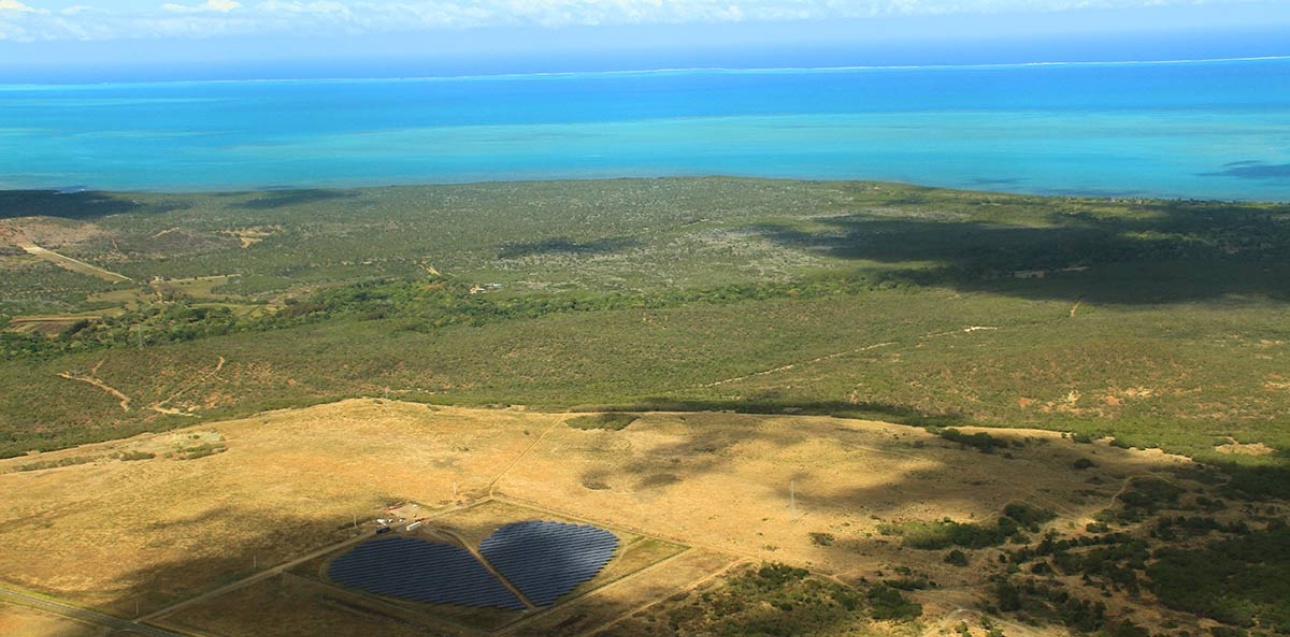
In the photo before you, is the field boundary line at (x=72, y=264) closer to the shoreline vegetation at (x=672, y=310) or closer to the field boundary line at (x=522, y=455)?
the shoreline vegetation at (x=672, y=310)

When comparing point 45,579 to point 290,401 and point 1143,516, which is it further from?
point 1143,516

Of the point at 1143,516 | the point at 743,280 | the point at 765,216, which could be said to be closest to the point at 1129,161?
the point at 765,216

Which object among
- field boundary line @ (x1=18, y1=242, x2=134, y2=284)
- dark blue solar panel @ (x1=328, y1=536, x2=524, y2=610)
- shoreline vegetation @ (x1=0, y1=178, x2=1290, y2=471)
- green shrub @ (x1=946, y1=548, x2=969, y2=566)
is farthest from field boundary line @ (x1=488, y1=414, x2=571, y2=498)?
field boundary line @ (x1=18, y1=242, x2=134, y2=284)

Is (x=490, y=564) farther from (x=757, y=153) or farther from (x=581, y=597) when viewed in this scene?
(x=757, y=153)

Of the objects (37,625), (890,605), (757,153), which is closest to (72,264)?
(37,625)

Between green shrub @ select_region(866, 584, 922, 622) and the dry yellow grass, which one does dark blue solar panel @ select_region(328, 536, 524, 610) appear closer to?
the dry yellow grass

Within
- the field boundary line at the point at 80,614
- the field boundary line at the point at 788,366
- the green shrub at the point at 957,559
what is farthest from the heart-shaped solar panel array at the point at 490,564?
the field boundary line at the point at 788,366
